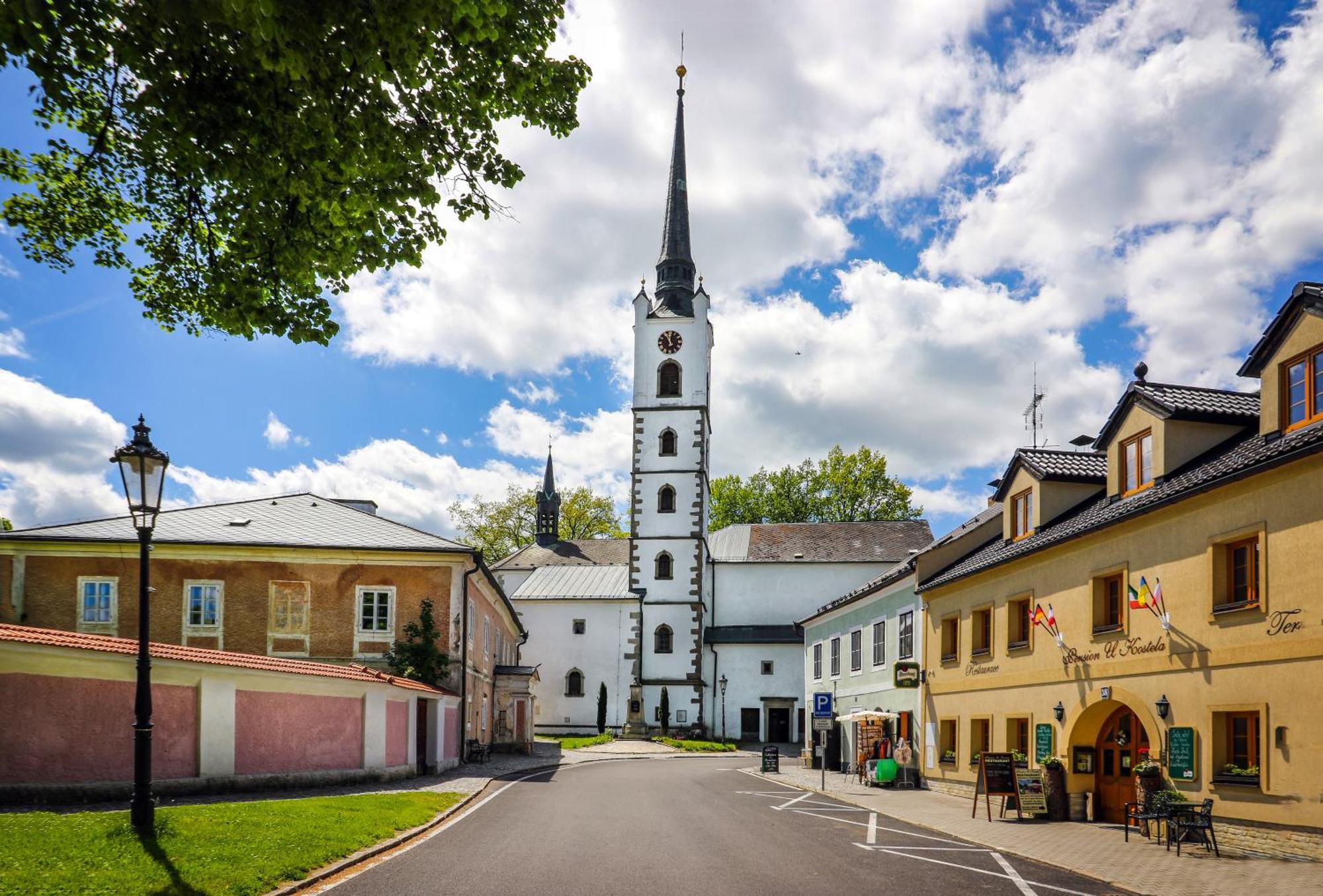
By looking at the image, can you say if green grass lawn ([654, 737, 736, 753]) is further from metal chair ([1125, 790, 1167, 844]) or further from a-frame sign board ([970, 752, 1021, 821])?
metal chair ([1125, 790, 1167, 844])

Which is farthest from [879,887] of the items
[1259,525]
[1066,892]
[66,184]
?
[66,184]

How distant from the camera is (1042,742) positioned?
20.2m

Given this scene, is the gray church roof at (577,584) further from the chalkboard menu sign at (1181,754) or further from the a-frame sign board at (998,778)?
the chalkboard menu sign at (1181,754)

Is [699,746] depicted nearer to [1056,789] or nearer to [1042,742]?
[1042,742]

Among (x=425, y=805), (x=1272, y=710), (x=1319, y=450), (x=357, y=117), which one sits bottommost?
(x=425, y=805)

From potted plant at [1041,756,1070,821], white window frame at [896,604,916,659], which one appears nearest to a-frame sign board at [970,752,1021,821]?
potted plant at [1041,756,1070,821]

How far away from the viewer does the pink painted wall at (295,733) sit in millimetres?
18594

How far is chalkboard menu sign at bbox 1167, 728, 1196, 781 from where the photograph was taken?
15523mm

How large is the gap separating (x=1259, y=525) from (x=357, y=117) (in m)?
13.1

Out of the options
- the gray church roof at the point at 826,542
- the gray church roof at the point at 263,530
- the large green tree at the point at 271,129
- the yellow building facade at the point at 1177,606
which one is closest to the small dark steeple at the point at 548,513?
the gray church roof at the point at 826,542

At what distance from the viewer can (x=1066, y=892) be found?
37.3 ft

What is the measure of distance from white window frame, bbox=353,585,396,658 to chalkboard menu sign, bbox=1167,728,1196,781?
2038cm

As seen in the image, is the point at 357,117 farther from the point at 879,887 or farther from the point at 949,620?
the point at 949,620

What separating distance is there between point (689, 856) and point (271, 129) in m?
10.1
